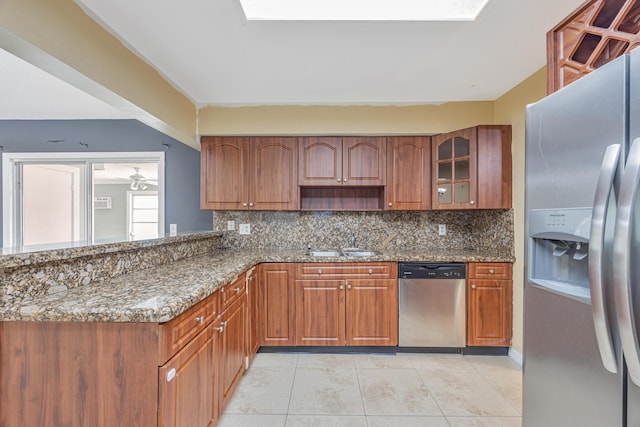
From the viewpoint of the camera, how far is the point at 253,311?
100 inches

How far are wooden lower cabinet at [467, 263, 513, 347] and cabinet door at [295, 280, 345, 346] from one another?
3.86 feet

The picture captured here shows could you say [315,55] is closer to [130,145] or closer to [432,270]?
[432,270]

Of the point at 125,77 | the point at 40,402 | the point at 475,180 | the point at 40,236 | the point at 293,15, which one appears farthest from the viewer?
the point at 40,236

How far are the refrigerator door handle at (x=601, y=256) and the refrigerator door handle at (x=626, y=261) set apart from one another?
0.04 meters

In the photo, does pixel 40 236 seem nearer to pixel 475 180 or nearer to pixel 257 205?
pixel 257 205

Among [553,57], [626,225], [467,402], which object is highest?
[553,57]

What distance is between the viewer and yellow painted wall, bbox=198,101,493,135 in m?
2.97

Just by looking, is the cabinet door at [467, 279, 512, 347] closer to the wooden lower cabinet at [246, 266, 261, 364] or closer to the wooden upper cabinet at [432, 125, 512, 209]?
the wooden upper cabinet at [432, 125, 512, 209]

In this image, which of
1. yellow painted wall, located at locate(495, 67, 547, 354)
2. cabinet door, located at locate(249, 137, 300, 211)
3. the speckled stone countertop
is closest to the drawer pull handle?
the speckled stone countertop

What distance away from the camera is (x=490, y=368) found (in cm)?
252

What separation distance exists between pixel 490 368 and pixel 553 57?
7.73 ft

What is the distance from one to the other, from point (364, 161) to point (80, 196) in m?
3.60

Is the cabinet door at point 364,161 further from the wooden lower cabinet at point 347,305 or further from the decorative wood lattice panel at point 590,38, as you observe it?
the decorative wood lattice panel at point 590,38

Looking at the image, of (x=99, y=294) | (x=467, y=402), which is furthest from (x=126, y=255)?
(x=467, y=402)
